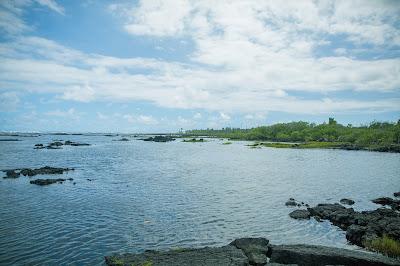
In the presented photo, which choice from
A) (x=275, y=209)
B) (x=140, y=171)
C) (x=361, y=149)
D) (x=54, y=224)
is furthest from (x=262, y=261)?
(x=361, y=149)

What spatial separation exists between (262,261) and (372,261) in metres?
7.24

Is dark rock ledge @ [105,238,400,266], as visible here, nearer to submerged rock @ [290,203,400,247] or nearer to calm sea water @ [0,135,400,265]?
calm sea water @ [0,135,400,265]

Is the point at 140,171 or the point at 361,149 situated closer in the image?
the point at 140,171

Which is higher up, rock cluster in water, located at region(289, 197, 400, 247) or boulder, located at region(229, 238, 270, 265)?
rock cluster in water, located at region(289, 197, 400, 247)

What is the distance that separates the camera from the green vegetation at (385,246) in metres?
24.3

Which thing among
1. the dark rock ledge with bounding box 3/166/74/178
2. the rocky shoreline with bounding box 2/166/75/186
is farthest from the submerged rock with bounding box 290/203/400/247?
the dark rock ledge with bounding box 3/166/74/178

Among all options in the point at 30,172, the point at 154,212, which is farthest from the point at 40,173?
the point at 154,212

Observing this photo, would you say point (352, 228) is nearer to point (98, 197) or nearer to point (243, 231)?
point (243, 231)

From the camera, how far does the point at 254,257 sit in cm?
2250

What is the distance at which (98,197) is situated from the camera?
43312 mm

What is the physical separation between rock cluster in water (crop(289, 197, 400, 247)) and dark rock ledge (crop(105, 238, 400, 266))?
569 centimetres

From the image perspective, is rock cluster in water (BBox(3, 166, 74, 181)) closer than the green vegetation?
No

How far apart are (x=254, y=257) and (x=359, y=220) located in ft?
50.3

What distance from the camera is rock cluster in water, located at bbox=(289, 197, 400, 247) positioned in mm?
28031
